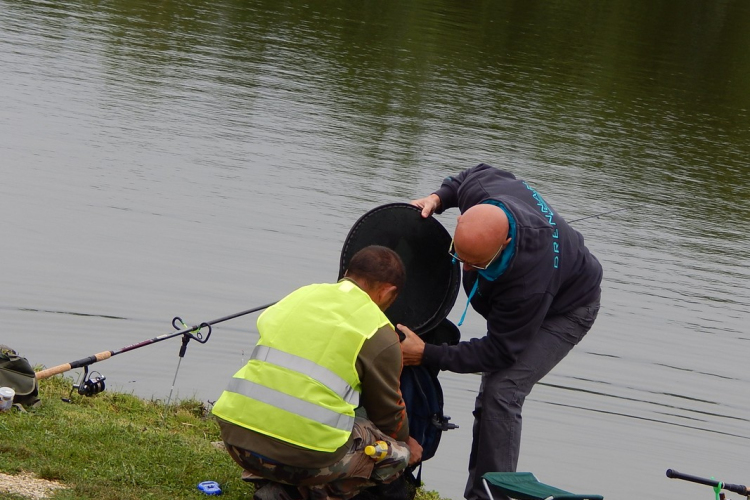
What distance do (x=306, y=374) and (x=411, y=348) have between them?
0.91m

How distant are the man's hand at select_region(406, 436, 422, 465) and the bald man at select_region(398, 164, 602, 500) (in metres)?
0.36

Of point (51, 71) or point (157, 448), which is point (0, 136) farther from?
point (157, 448)

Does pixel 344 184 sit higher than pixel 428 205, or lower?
lower

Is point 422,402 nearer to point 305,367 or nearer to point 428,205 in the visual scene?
point 428,205

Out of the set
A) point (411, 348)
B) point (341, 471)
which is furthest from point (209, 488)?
point (411, 348)

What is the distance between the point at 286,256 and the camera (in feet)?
37.3

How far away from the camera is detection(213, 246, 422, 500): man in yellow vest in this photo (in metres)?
4.71

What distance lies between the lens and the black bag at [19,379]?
6.07m

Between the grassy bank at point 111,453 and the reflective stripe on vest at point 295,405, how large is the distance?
808 mm

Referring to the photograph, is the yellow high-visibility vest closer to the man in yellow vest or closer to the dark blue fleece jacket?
the man in yellow vest

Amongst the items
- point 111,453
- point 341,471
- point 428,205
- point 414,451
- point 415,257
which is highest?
point 428,205

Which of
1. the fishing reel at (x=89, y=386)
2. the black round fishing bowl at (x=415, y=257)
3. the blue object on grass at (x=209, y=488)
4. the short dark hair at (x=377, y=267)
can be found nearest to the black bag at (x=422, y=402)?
the black round fishing bowl at (x=415, y=257)

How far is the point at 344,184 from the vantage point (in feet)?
47.8

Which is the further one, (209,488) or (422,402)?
(422,402)
